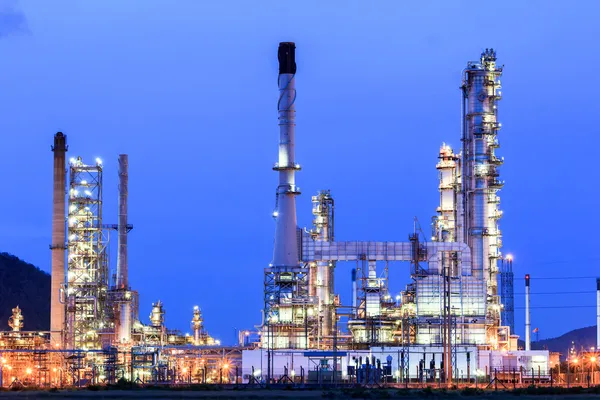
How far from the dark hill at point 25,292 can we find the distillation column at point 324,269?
6378cm

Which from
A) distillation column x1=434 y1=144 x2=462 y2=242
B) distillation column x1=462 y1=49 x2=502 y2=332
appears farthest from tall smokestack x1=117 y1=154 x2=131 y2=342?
distillation column x1=462 y1=49 x2=502 y2=332

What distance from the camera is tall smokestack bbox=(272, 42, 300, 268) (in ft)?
307

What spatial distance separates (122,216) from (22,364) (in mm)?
17647

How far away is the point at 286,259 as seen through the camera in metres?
93.3

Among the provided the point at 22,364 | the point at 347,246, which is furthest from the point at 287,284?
the point at 22,364

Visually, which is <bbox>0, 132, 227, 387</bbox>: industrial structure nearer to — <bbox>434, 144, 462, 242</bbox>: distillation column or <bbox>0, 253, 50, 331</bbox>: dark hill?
<bbox>434, 144, 462, 242</bbox>: distillation column

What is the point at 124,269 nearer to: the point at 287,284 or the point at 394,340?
the point at 287,284

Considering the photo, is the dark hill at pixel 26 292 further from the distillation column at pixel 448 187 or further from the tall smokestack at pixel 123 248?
the distillation column at pixel 448 187

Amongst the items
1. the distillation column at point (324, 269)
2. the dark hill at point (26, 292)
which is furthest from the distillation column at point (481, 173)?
the dark hill at point (26, 292)

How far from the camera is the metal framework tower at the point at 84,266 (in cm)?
9831

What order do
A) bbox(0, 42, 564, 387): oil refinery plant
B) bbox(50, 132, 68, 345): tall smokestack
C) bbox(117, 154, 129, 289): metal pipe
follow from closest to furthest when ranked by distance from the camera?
bbox(0, 42, 564, 387): oil refinery plant, bbox(50, 132, 68, 345): tall smokestack, bbox(117, 154, 129, 289): metal pipe

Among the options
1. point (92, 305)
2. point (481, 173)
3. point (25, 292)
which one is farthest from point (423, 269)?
point (25, 292)

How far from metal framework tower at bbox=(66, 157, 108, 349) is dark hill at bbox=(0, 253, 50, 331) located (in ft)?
199

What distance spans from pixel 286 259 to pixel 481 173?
55.3 ft
